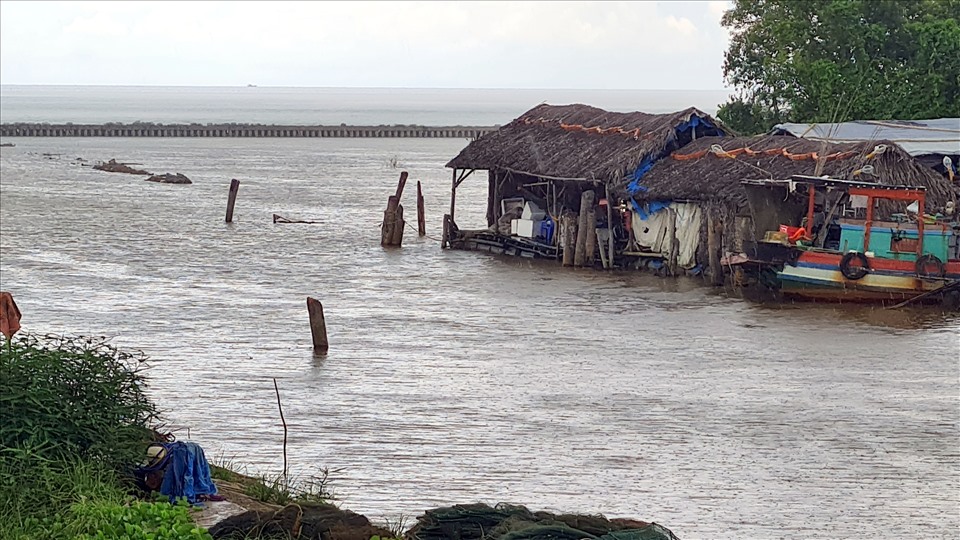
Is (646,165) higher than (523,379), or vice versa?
(646,165)

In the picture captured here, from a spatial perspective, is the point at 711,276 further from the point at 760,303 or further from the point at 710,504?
the point at 710,504

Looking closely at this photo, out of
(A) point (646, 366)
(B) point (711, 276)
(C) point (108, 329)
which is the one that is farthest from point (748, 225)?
(C) point (108, 329)

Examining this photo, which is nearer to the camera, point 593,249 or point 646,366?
point 646,366

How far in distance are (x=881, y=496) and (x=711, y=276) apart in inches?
545

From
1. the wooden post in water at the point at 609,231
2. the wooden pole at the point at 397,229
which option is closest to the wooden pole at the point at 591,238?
the wooden post in water at the point at 609,231

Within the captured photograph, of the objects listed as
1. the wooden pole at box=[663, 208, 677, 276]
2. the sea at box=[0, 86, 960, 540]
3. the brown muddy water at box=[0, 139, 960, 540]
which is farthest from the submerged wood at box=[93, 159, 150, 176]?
the wooden pole at box=[663, 208, 677, 276]

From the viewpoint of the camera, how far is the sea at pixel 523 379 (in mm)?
13016

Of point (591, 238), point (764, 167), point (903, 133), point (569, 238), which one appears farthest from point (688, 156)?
point (903, 133)

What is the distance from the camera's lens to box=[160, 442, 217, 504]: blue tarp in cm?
966

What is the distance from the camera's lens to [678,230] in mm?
27812

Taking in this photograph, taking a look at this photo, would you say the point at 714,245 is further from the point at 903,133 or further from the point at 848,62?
the point at 848,62

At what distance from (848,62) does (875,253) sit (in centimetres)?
1709

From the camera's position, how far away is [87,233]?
36.2 m

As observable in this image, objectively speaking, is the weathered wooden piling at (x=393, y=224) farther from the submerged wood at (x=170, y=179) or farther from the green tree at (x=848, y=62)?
the submerged wood at (x=170, y=179)
